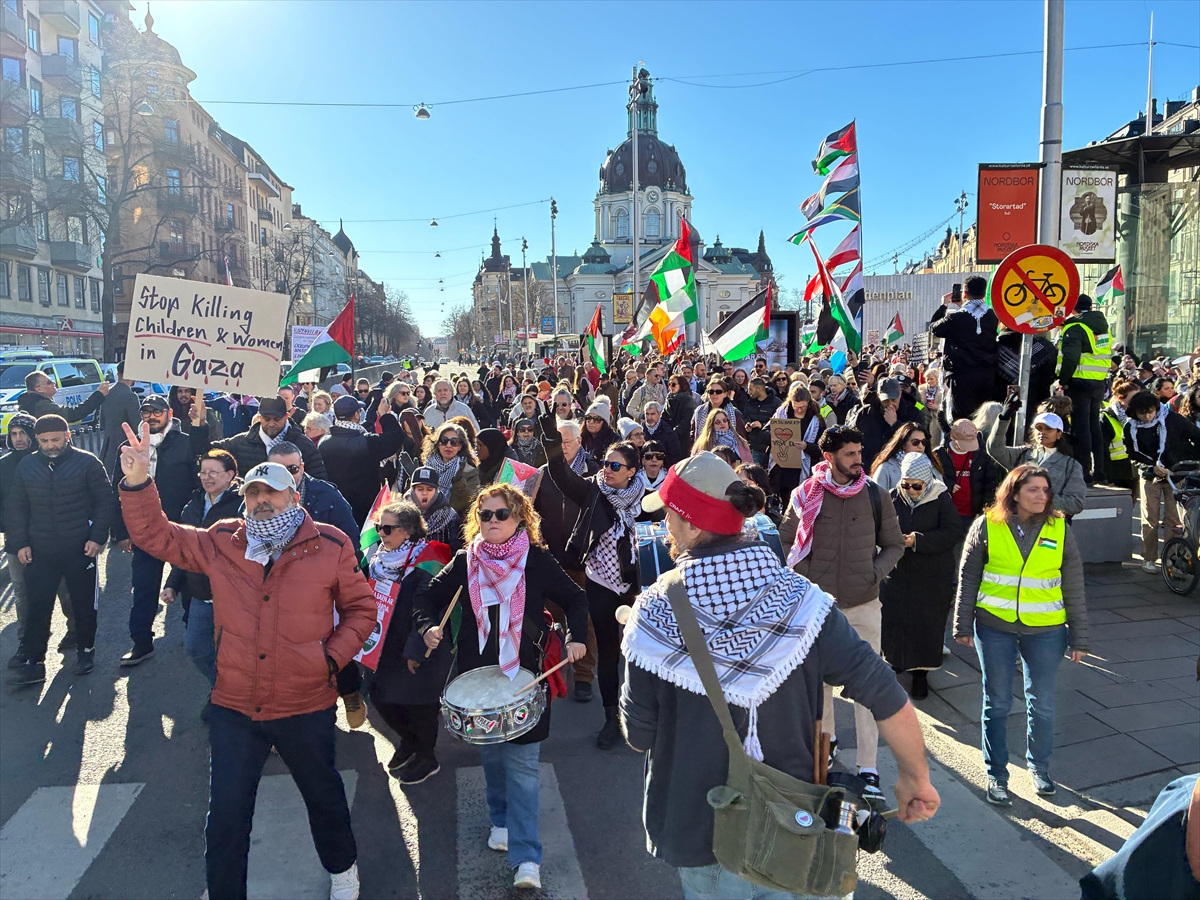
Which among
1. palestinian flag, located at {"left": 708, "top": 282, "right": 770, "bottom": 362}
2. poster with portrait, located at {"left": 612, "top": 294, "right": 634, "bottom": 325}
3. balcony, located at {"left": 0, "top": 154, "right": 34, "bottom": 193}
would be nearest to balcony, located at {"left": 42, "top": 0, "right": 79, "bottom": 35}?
balcony, located at {"left": 0, "top": 154, "right": 34, "bottom": 193}

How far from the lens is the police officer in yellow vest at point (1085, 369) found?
9.73m

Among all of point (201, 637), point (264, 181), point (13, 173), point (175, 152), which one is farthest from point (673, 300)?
point (264, 181)

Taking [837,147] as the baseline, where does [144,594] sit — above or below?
below

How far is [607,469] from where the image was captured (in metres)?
5.41

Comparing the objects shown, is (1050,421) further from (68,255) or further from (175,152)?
(68,255)

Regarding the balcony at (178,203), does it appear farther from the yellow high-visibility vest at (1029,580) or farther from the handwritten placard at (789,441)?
the yellow high-visibility vest at (1029,580)

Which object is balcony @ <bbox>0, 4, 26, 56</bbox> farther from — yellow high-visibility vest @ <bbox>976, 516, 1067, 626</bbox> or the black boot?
yellow high-visibility vest @ <bbox>976, 516, 1067, 626</bbox>

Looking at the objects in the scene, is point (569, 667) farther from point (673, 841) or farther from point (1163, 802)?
point (1163, 802)

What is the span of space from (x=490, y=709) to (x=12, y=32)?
150 feet

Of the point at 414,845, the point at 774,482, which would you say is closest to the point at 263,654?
the point at 414,845

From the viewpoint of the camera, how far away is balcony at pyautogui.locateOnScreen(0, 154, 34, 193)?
1252 inches

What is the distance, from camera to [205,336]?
614 centimetres

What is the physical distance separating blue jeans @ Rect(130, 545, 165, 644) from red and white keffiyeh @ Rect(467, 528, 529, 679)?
3.81 metres

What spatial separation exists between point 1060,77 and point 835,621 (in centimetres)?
789
